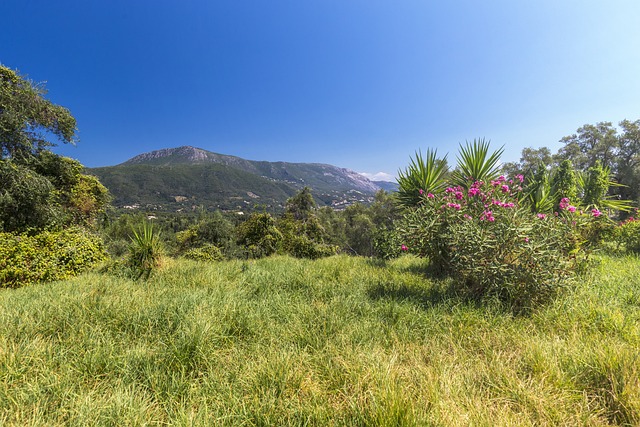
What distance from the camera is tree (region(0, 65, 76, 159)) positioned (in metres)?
7.43

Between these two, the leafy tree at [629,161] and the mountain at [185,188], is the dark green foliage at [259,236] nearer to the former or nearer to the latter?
the leafy tree at [629,161]

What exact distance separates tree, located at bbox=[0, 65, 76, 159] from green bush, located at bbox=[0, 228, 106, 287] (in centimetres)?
358

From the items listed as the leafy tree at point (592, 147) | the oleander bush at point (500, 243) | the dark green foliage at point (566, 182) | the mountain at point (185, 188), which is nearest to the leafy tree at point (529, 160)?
the leafy tree at point (592, 147)

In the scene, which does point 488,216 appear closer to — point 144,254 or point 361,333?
point 361,333

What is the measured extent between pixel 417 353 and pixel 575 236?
370cm

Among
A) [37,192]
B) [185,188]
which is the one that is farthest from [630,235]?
[185,188]

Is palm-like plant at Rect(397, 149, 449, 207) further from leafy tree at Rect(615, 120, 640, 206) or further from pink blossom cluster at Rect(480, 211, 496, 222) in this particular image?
leafy tree at Rect(615, 120, 640, 206)

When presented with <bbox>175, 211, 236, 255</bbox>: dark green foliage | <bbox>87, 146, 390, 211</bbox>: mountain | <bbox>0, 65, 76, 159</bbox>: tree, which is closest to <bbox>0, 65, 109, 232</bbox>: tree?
<bbox>0, 65, 76, 159</bbox>: tree

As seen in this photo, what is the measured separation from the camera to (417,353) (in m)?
2.32

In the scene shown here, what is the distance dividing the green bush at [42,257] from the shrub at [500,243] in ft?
28.6

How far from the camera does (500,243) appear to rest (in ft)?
10.9

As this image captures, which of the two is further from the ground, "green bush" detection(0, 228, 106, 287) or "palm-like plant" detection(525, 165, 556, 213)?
"palm-like plant" detection(525, 165, 556, 213)

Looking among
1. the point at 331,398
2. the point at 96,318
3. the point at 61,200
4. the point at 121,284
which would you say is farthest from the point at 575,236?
the point at 61,200

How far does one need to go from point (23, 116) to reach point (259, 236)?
1029 cm
